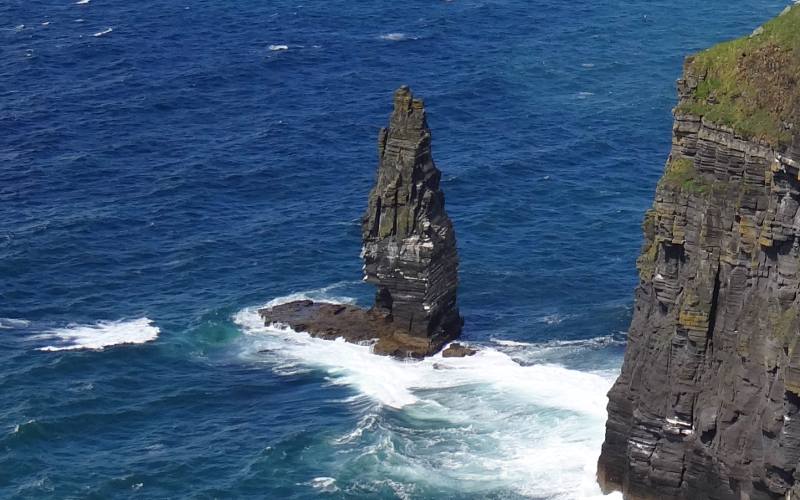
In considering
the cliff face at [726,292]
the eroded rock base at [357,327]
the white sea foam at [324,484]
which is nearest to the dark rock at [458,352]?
the eroded rock base at [357,327]

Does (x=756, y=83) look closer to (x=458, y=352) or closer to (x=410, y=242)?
(x=410, y=242)

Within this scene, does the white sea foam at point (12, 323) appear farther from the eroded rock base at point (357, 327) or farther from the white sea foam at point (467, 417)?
the eroded rock base at point (357, 327)

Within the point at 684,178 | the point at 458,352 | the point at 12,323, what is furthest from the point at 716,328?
the point at 12,323

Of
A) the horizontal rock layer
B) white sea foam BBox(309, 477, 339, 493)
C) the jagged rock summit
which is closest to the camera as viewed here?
the horizontal rock layer

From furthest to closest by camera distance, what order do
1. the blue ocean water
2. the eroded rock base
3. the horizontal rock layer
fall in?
the eroded rock base < the blue ocean water < the horizontal rock layer

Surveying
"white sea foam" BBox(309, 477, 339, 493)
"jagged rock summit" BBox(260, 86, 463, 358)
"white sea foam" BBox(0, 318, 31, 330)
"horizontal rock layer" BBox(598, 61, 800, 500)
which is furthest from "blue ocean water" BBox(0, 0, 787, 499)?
"horizontal rock layer" BBox(598, 61, 800, 500)

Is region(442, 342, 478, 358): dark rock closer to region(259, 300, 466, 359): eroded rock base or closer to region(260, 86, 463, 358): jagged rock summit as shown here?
region(259, 300, 466, 359): eroded rock base
